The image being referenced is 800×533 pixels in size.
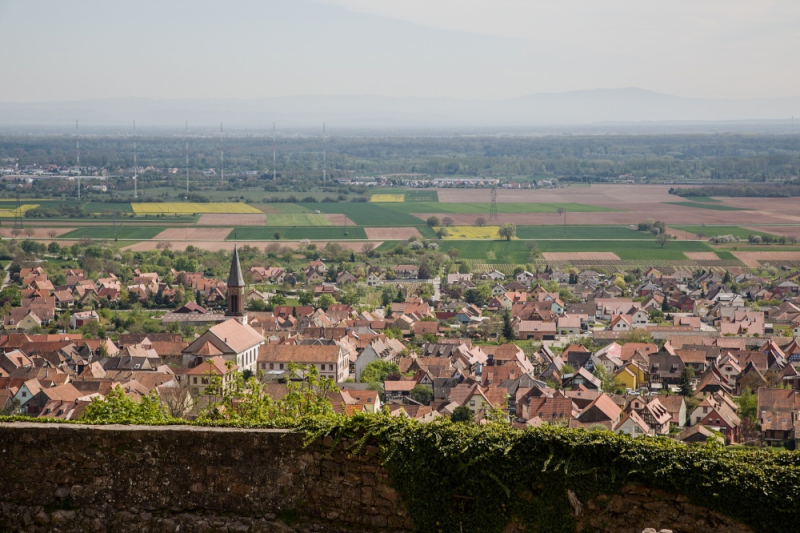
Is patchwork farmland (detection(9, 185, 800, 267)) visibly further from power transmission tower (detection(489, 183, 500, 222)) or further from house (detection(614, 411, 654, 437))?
house (detection(614, 411, 654, 437))

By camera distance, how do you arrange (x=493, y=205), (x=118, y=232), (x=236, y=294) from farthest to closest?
(x=493, y=205) < (x=118, y=232) < (x=236, y=294)

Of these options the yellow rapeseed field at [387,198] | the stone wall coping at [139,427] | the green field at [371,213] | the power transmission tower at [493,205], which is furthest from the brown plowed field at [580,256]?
the stone wall coping at [139,427]

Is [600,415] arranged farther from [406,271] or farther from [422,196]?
[422,196]

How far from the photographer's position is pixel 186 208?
115438 mm

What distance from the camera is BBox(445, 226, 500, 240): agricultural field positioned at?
9344 centimetres

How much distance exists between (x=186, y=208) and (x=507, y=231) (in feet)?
128

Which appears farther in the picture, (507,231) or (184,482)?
(507,231)

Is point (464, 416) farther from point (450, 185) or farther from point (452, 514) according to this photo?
point (450, 185)

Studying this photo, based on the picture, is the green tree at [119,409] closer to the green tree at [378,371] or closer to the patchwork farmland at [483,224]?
the green tree at [378,371]

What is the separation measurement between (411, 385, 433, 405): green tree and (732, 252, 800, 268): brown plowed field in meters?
47.9

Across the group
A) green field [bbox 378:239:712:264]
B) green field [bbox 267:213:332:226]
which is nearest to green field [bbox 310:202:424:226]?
green field [bbox 267:213:332:226]

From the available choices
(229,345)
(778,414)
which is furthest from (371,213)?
(778,414)

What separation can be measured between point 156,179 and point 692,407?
438 ft

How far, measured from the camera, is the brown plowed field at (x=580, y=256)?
80562 millimetres
